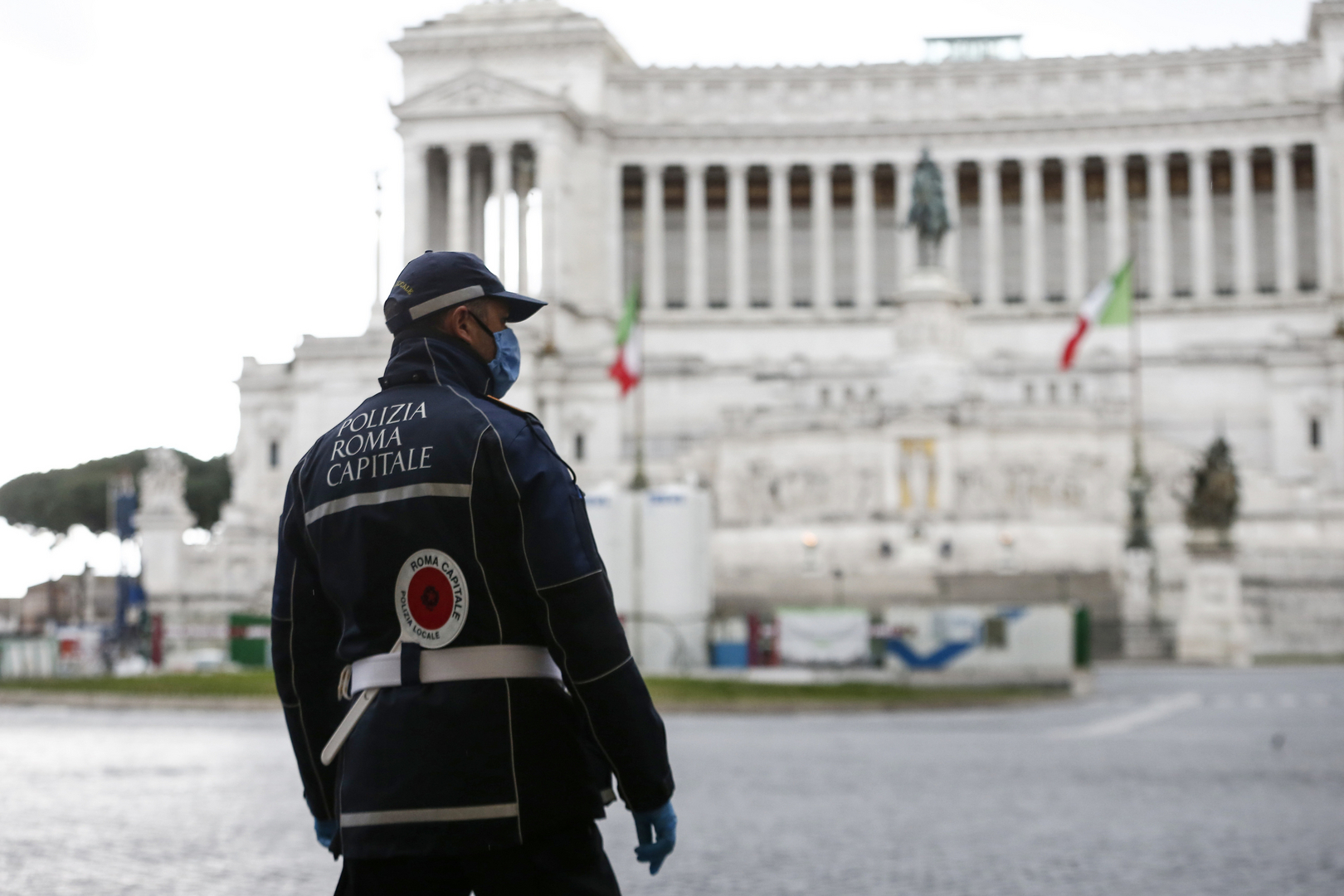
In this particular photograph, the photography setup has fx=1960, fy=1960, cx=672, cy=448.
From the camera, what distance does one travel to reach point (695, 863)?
38.1 ft

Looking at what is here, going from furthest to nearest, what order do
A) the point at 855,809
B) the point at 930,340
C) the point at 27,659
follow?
the point at 930,340 → the point at 27,659 → the point at 855,809

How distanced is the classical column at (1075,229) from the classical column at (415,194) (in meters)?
28.5

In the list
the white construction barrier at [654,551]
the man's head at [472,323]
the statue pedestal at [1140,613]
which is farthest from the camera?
the statue pedestal at [1140,613]

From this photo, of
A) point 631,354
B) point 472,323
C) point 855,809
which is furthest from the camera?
point 631,354

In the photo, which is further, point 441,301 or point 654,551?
point 654,551

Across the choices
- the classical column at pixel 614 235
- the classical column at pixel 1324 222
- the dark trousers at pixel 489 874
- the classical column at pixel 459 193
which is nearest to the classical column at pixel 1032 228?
the classical column at pixel 1324 222

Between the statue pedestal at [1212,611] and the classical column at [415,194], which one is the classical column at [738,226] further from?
the statue pedestal at [1212,611]

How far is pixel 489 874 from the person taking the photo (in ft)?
17.1

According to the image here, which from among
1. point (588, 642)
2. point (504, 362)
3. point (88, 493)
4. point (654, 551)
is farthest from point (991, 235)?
point (588, 642)

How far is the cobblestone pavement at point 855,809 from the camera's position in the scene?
11031mm

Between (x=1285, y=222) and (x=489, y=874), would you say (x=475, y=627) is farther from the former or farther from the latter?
(x=1285, y=222)

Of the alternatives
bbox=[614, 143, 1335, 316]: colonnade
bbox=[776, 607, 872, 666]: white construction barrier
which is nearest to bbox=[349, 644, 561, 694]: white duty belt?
bbox=[776, 607, 872, 666]: white construction barrier

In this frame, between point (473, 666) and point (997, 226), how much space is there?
85.0 metres

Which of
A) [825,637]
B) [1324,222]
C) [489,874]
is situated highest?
[1324,222]
